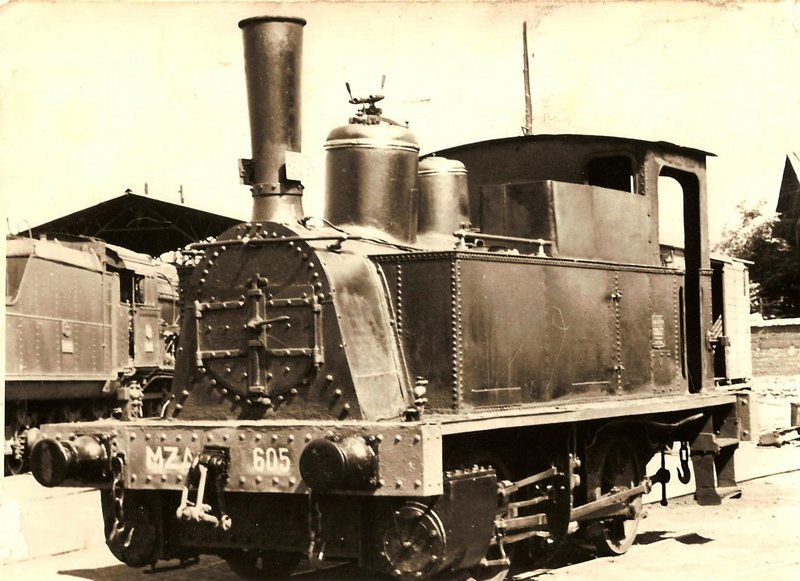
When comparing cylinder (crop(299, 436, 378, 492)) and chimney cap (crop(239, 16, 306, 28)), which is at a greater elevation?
chimney cap (crop(239, 16, 306, 28))

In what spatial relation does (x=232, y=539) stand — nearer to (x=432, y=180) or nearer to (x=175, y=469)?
(x=175, y=469)

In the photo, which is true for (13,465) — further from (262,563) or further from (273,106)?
(273,106)

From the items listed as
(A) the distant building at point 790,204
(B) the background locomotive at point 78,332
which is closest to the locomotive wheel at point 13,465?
(B) the background locomotive at point 78,332

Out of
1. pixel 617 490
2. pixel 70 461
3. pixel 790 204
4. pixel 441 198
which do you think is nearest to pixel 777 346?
pixel 790 204

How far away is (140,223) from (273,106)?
19522 millimetres

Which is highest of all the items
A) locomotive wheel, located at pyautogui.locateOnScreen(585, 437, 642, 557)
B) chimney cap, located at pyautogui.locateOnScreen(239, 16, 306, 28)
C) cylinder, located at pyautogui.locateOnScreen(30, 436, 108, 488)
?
chimney cap, located at pyautogui.locateOnScreen(239, 16, 306, 28)

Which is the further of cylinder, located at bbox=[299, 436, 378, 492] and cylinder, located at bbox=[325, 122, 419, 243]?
cylinder, located at bbox=[325, 122, 419, 243]

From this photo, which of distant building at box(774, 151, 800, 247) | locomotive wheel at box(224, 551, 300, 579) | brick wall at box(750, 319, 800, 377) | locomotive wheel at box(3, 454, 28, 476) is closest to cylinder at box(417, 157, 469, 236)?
locomotive wheel at box(224, 551, 300, 579)

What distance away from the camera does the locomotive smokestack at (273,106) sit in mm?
6801

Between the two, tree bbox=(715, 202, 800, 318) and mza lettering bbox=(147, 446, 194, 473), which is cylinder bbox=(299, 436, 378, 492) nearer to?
mza lettering bbox=(147, 446, 194, 473)

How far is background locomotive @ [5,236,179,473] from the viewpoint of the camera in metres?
14.8

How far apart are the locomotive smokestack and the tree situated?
38.1 m

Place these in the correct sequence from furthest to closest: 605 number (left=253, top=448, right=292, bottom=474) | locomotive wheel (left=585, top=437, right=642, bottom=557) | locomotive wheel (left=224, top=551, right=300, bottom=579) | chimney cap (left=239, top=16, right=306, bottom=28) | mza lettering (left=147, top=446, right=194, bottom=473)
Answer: locomotive wheel (left=585, top=437, right=642, bottom=557), locomotive wheel (left=224, top=551, right=300, bottom=579), chimney cap (left=239, top=16, right=306, bottom=28), mza lettering (left=147, top=446, right=194, bottom=473), 605 number (left=253, top=448, right=292, bottom=474)

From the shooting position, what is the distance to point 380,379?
21.7 ft
